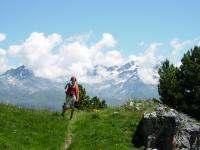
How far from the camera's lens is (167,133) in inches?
1293

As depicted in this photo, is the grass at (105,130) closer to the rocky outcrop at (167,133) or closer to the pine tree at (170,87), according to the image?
the rocky outcrop at (167,133)

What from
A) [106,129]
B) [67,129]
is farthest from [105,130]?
[67,129]

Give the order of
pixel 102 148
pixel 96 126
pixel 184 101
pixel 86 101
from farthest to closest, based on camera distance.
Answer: pixel 86 101
pixel 184 101
pixel 96 126
pixel 102 148

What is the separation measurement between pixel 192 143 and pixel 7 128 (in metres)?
13.5

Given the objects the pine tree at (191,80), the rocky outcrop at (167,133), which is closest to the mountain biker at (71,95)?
the rocky outcrop at (167,133)

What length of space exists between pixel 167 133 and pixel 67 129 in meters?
8.23

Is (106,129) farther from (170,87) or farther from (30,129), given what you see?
(170,87)

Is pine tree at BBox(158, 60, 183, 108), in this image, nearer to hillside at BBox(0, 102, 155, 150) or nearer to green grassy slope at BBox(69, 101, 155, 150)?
green grassy slope at BBox(69, 101, 155, 150)

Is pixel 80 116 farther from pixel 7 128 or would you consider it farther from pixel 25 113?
pixel 7 128

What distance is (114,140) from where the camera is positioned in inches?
1299

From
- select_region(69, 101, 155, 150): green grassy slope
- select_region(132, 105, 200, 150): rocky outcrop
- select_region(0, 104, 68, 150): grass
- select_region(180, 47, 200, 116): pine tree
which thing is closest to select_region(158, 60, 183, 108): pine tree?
select_region(180, 47, 200, 116): pine tree

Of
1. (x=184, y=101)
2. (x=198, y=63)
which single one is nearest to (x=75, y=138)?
(x=184, y=101)

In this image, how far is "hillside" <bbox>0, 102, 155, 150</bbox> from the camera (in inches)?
1244

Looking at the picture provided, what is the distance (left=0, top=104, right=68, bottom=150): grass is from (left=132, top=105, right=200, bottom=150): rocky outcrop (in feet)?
20.0
